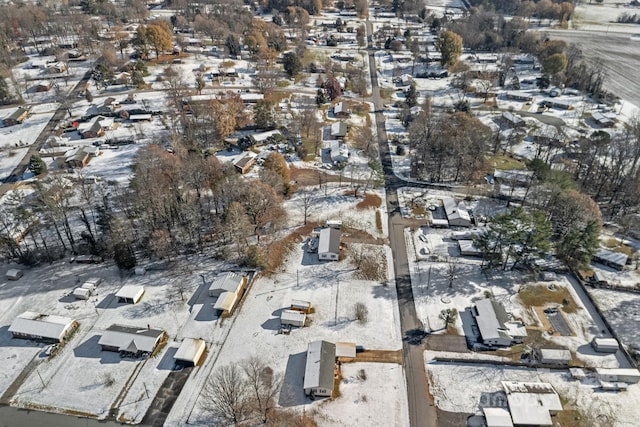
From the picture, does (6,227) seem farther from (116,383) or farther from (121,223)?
(116,383)

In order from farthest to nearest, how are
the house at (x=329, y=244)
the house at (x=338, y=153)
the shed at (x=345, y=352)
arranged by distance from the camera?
the house at (x=338, y=153)
the house at (x=329, y=244)
the shed at (x=345, y=352)

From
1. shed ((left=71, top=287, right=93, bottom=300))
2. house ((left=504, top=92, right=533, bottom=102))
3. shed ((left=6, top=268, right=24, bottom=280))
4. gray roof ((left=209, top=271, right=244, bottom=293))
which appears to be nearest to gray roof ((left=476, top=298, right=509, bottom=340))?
gray roof ((left=209, top=271, right=244, bottom=293))

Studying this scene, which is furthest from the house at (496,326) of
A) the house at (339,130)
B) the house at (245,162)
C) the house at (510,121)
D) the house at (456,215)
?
the house at (510,121)

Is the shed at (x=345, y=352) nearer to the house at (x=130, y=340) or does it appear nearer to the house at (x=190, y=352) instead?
the house at (x=190, y=352)

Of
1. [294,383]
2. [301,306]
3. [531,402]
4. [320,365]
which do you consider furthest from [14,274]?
[531,402]

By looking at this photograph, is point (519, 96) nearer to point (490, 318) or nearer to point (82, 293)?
point (490, 318)

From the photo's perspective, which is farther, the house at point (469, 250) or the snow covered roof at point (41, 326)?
the house at point (469, 250)

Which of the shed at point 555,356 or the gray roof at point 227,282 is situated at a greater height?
the gray roof at point 227,282
